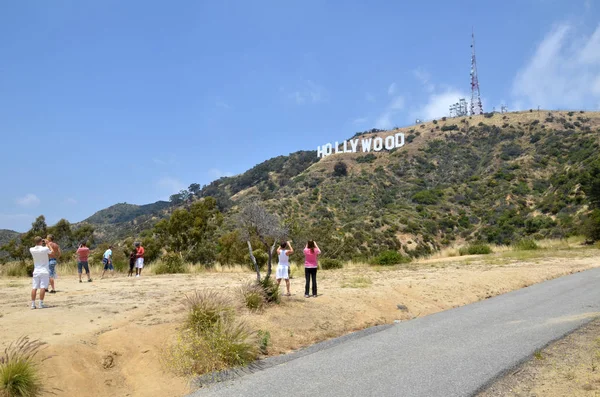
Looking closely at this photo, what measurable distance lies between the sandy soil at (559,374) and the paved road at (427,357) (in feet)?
0.70

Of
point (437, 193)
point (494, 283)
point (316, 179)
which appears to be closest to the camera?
point (494, 283)

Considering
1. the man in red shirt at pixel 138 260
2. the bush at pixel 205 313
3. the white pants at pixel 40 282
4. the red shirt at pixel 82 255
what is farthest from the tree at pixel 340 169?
the bush at pixel 205 313

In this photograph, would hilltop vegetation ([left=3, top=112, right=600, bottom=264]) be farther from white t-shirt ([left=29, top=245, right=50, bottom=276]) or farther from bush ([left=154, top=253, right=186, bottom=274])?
white t-shirt ([left=29, top=245, right=50, bottom=276])

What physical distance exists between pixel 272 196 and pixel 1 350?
67.1 metres

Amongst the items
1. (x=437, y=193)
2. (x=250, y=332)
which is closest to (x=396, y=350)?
(x=250, y=332)

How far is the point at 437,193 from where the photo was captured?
66500mm

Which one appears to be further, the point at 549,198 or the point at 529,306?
the point at 549,198

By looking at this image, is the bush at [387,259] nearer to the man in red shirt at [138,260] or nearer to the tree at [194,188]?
the man in red shirt at [138,260]

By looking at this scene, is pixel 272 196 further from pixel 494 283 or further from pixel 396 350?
pixel 396 350

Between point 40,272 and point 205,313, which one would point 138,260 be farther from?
point 205,313

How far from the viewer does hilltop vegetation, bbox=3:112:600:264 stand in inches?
1667

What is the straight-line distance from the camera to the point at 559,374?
6.80 metres

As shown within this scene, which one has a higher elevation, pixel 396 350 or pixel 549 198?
pixel 549 198

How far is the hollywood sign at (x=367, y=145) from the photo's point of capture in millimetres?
94125
